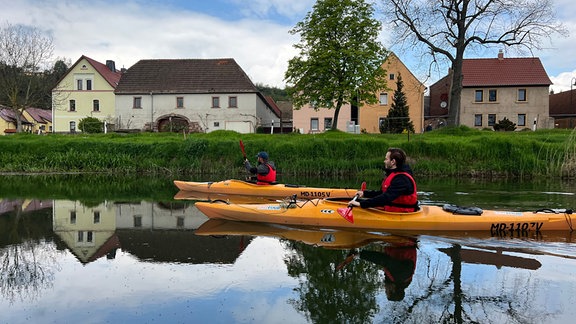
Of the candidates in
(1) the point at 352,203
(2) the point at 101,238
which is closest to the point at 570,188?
(1) the point at 352,203

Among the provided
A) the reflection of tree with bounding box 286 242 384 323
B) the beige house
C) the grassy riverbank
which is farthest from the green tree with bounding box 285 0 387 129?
the reflection of tree with bounding box 286 242 384 323

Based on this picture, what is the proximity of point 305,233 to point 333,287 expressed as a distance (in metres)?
2.65

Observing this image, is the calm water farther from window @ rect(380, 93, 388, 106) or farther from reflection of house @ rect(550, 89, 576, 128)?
reflection of house @ rect(550, 89, 576, 128)

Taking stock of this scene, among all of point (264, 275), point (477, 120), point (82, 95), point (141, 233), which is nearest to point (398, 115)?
point (477, 120)

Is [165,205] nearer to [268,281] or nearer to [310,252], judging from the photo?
[310,252]

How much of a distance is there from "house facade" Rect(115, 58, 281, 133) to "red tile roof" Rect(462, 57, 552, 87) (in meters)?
18.5

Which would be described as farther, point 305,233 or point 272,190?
point 272,190

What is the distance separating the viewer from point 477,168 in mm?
18078

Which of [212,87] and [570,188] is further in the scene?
[212,87]

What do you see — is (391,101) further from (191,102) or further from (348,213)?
(348,213)

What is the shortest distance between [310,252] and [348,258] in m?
0.60

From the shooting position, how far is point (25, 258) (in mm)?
5965

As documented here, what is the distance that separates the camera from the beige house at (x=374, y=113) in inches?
1398

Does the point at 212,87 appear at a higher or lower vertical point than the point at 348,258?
higher
